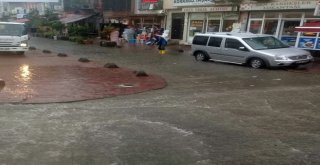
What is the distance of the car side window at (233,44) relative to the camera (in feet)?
52.2

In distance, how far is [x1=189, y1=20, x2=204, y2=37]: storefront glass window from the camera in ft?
95.7

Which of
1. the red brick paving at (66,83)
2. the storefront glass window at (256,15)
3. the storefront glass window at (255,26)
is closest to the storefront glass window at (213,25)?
the storefront glass window at (255,26)

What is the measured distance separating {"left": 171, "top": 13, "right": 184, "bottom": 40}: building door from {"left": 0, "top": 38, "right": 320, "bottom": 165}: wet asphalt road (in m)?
21.4

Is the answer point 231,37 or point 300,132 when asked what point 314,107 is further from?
point 231,37

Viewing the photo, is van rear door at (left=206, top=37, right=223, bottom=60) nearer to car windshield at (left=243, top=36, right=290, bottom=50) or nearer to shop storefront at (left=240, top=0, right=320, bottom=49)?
car windshield at (left=243, top=36, right=290, bottom=50)

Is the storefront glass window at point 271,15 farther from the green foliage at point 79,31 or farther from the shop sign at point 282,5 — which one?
the green foliage at point 79,31

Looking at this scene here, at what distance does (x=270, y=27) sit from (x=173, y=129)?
715 inches

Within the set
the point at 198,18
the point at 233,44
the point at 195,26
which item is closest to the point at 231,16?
the point at 198,18

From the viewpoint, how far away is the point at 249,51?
15281mm

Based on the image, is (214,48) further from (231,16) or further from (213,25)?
(213,25)

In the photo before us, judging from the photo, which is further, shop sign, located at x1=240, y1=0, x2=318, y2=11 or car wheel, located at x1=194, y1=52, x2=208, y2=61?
shop sign, located at x1=240, y1=0, x2=318, y2=11

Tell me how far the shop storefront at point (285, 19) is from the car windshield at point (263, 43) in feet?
14.6

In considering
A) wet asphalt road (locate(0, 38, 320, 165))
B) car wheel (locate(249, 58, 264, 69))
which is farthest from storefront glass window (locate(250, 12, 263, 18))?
wet asphalt road (locate(0, 38, 320, 165))

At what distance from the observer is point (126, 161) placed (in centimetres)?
482
